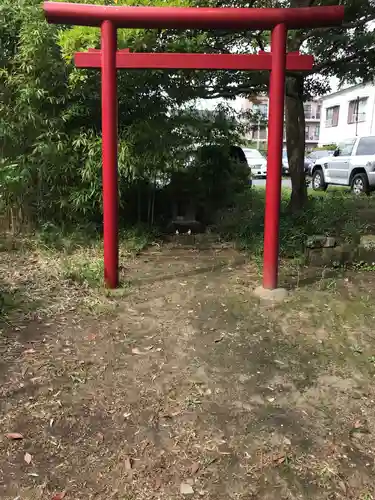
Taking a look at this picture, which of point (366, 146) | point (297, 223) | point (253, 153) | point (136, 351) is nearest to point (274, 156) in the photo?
point (297, 223)

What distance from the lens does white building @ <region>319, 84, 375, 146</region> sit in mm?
23650

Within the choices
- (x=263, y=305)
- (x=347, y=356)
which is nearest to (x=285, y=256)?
(x=263, y=305)

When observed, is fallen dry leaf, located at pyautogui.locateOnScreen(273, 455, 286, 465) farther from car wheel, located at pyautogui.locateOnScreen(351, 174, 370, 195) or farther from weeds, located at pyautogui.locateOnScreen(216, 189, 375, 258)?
car wheel, located at pyautogui.locateOnScreen(351, 174, 370, 195)

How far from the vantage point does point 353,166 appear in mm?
12789

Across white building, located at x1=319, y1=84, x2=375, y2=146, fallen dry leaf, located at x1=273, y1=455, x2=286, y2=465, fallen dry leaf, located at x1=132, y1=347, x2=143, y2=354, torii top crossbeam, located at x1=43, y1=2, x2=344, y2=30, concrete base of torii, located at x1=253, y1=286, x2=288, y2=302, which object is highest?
white building, located at x1=319, y1=84, x2=375, y2=146

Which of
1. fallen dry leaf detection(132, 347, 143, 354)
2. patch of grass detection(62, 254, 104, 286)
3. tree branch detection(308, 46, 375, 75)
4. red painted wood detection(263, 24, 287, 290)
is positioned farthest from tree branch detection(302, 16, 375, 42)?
fallen dry leaf detection(132, 347, 143, 354)

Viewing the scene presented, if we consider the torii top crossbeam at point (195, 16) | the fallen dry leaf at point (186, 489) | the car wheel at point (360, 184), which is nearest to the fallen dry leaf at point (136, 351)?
the fallen dry leaf at point (186, 489)

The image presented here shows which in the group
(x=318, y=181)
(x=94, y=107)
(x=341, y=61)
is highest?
(x=341, y=61)

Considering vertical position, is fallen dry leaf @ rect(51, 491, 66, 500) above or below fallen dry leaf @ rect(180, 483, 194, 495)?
below

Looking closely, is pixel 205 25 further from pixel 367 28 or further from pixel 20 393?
pixel 367 28

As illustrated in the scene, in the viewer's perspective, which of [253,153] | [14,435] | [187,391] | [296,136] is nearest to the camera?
[14,435]

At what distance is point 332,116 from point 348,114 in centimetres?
265

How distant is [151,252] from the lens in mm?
6184

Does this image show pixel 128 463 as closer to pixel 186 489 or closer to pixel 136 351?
pixel 186 489
